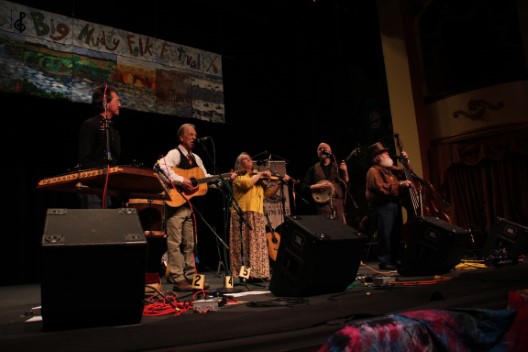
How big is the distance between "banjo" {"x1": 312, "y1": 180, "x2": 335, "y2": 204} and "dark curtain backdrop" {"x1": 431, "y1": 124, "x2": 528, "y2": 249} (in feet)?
12.9

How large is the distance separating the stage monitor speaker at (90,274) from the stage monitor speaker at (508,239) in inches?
206

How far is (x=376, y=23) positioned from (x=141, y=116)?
608 centimetres

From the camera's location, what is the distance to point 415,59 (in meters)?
9.63

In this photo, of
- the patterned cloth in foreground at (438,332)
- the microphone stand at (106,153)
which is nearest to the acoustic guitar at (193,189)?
the microphone stand at (106,153)

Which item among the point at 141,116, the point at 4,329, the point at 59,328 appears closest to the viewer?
the point at 59,328

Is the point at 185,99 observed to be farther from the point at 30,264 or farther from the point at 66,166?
the point at 30,264

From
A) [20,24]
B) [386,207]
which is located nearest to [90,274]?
[386,207]

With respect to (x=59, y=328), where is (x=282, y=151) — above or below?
above

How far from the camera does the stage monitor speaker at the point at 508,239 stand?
5.80 metres

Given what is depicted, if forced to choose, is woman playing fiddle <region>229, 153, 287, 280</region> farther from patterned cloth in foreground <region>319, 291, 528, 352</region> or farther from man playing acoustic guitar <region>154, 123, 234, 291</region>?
patterned cloth in foreground <region>319, 291, 528, 352</region>

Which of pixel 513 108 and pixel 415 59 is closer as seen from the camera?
pixel 513 108

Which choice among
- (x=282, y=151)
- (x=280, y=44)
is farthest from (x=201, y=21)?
(x=282, y=151)

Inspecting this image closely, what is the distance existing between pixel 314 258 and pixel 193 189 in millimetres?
1550

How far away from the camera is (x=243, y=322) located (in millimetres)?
2223
